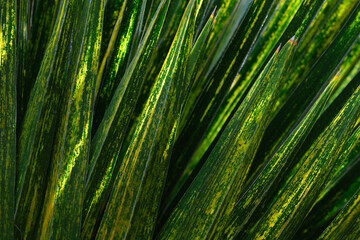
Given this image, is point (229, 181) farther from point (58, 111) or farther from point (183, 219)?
point (58, 111)

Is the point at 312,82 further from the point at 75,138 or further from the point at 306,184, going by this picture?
the point at 75,138

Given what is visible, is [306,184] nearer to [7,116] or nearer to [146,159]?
[146,159]

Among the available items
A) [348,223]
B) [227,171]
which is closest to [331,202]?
[348,223]

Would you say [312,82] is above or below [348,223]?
above

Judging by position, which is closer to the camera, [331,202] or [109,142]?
[109,142]

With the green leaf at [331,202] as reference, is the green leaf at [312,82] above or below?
above

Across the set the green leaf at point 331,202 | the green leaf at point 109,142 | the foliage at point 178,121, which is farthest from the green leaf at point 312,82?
the green leaf at point 109,142

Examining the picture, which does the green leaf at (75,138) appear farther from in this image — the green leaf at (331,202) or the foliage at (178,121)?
the green leaf at (331,202)

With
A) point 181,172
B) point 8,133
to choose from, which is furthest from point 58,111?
point 181,172

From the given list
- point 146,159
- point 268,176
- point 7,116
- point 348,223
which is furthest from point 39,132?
point 348,223
